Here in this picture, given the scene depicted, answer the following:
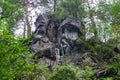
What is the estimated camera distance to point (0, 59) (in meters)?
13.0

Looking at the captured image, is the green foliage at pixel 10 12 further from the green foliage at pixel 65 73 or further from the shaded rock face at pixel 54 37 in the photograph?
the green foliage at pixel 65 73

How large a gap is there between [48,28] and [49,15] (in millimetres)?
2035

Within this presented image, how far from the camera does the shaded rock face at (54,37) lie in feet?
87.0

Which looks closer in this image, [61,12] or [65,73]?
[65,73]

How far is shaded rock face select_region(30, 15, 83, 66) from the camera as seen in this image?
26516 millimetres

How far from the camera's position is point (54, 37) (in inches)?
1211

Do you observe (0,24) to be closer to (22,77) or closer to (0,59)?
(0,59)

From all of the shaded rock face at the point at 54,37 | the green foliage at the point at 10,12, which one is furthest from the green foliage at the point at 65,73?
the green foliage at the point at 10,12

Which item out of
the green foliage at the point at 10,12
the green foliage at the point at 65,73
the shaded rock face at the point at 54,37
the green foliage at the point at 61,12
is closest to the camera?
the green foliage at the point at 65,73

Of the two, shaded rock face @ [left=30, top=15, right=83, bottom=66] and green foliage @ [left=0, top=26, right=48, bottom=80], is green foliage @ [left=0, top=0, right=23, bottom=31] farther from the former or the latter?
green foliage @ [left=0, top=26, right=48, bottom=80]

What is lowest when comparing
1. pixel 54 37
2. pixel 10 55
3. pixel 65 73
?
pixel 65 73

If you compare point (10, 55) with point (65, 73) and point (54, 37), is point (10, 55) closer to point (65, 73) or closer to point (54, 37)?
point (65, 73)

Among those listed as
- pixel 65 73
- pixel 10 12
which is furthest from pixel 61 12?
pixel 65 73

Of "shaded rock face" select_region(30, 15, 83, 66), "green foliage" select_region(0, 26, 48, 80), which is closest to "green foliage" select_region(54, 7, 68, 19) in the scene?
"shaded rock face" select_region(30, 15, 83, 66)
